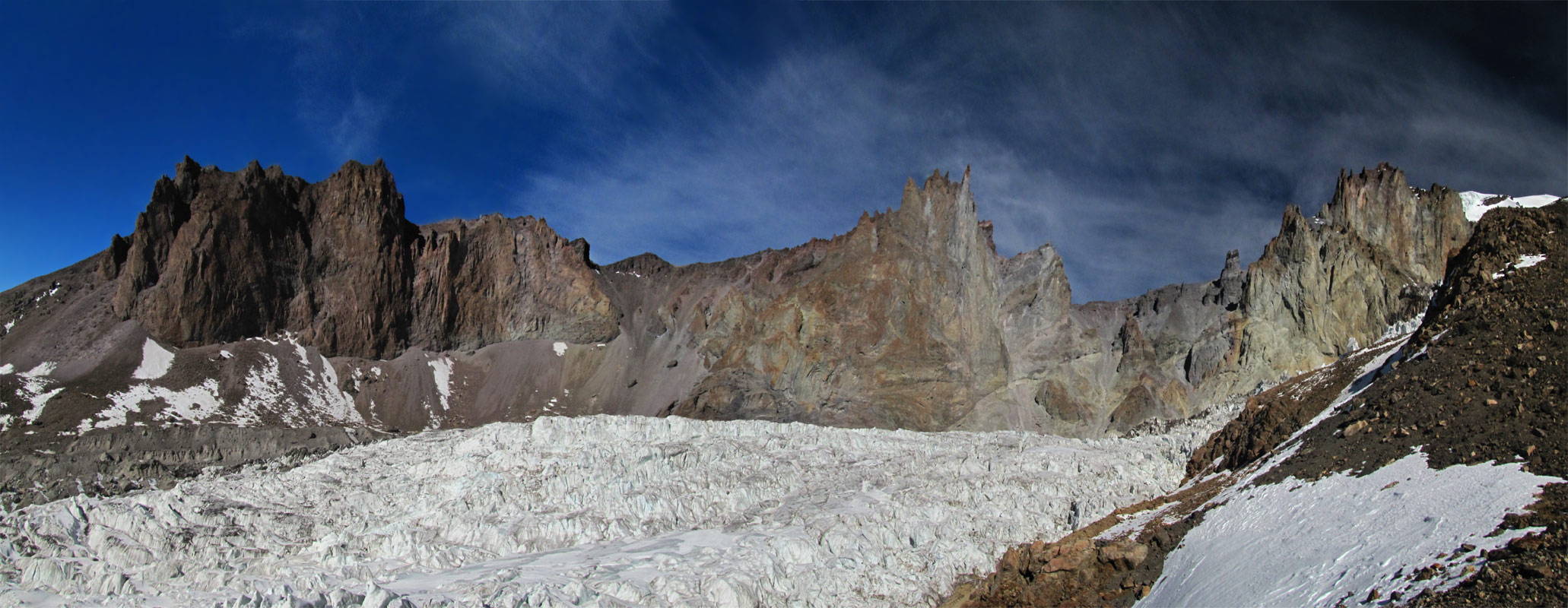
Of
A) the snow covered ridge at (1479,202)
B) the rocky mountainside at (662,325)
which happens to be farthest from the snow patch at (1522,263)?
the snow covered ridge at (1479,202)

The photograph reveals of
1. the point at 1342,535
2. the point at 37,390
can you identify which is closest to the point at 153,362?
the point at 37,390

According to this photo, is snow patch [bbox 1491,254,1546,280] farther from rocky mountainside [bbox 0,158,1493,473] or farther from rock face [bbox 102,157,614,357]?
rock face [bbox 102,157,614,357]

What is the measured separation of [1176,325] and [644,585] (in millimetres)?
86303

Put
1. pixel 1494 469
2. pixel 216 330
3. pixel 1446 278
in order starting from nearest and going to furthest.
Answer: pixel 1494 469, pixel 1446 278, pixel 216 330

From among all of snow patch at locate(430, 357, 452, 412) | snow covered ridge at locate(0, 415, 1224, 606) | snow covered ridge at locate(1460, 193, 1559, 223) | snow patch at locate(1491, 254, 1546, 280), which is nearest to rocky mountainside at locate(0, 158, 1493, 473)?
snow patch at locate(430, 357, 452, 412)

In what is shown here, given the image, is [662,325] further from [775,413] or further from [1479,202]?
[1479,202]

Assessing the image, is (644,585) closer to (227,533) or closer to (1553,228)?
(227,533)

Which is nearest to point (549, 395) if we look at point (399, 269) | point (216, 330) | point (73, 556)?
point (399, 269)

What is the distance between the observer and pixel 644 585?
31.8 m

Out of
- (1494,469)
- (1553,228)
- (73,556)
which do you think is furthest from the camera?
(73,556)

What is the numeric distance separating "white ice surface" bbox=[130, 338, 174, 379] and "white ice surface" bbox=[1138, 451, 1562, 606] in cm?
8513

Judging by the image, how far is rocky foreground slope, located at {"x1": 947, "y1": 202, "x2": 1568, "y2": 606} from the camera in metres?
17.7

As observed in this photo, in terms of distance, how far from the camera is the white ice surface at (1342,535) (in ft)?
60.2

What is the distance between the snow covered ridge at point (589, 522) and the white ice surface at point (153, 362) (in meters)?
36.7
